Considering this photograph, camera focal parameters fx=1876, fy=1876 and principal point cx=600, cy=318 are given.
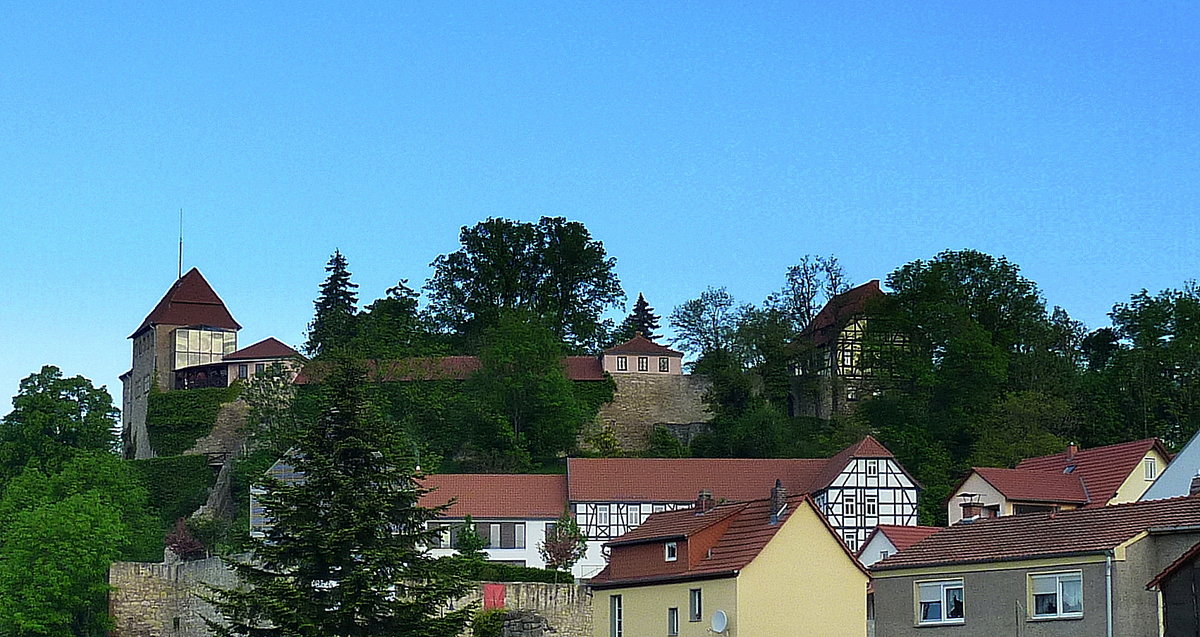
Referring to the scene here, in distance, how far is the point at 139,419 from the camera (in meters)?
90.3

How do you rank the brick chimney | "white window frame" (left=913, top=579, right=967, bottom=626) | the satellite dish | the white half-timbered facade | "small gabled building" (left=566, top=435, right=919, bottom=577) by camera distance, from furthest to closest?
"small gabled building" (left=566, top=435, right=919, bottom=577) → the white half-timbered facade → the brick chimney → the satellite dish → "white window frame" (left=913, top=579, right=967, bottom=626)

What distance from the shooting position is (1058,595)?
84.0ft

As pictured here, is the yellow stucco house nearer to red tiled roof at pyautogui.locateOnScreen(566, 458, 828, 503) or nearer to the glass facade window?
red tiled roof at pyautogui.locateOnScreen(566, 458, 828, 503)

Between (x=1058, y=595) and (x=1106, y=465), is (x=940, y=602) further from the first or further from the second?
(x=1106, y=465)

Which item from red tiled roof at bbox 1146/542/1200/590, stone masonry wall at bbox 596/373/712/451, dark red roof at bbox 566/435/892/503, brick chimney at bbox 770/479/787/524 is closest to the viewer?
red tiled roof at bbox 1146/542/1200/590

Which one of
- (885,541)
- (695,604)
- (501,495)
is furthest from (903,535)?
(501,495)

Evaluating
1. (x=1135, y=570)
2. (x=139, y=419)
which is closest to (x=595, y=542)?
(x=139, y=419)

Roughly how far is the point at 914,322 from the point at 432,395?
824 inches

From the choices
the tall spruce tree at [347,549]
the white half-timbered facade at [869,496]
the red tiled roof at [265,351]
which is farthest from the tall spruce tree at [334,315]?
the tall spruce tree at [347,549]

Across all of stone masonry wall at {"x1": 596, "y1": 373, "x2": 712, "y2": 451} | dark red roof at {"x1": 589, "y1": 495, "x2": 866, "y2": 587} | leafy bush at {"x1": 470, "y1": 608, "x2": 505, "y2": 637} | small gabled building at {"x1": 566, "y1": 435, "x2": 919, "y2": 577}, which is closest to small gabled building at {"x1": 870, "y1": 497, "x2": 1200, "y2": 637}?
dark red roof at {"x1": 589, "y1": 495, "x2": 866, "y2": 587}

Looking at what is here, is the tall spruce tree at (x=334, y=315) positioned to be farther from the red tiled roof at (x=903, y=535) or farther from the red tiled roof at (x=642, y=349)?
the red tiled roof at (x=903, y=535)

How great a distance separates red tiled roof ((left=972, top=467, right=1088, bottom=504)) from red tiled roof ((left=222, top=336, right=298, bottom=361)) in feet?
137

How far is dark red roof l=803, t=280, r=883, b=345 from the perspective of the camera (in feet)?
276

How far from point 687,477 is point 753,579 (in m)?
30.8
